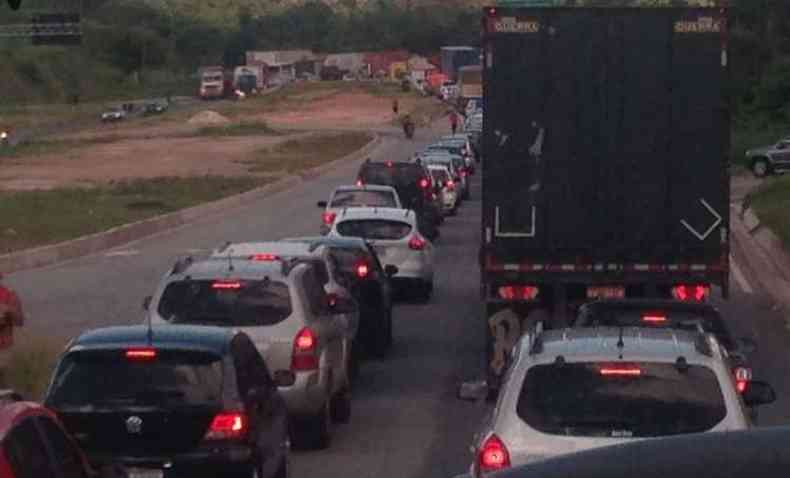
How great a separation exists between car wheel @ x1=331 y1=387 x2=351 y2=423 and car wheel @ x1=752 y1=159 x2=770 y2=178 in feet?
173

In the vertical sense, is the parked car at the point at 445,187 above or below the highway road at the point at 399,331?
below

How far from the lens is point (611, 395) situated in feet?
31.8

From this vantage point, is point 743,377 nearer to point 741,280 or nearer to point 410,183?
point 741,280

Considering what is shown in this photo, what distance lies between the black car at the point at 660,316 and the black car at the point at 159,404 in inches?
163

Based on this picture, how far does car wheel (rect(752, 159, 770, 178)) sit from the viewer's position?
69312 millimetres

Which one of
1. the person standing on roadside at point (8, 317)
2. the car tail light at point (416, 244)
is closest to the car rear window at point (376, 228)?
the car tail light at point (416, 244)

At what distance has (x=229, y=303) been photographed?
1641 cm

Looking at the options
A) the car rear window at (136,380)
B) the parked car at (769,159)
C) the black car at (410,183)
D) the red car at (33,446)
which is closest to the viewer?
the red car at (33,446)

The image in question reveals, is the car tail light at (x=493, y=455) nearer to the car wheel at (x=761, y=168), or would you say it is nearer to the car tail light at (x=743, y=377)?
the car tail light at (x=743, y=377)

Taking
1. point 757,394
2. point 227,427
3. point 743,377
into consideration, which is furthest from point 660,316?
point 227,427

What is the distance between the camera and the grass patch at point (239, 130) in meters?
111

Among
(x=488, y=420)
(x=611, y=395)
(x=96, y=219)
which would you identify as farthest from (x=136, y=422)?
(x=96, y=219)

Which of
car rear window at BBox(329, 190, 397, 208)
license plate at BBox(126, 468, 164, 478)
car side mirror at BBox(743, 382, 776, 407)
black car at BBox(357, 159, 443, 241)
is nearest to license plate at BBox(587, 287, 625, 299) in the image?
car side mirror at BBox(743, 382, 776, 407)

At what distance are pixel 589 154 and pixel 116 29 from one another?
16016cm
